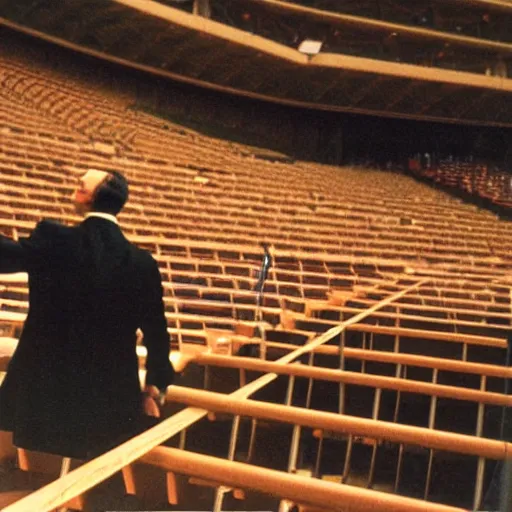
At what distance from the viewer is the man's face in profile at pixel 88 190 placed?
736mm

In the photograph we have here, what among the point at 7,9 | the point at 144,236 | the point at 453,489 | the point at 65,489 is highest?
the point at 7,9

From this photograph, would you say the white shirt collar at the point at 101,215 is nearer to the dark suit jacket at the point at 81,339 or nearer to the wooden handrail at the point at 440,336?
the dark suit jacket at the point at 81,339

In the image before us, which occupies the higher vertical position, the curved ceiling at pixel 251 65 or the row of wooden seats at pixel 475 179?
the curved ceiling at pixel 251 65

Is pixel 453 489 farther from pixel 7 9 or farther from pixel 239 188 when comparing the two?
pixel 7 9

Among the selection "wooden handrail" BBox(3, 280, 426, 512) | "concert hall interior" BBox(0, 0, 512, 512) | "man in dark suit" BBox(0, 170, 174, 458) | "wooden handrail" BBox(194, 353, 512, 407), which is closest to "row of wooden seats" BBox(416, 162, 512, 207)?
"concert hall interior" BBox(0, 0, 512, 512)

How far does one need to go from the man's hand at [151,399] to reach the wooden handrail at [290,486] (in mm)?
48

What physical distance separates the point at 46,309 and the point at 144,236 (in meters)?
1.28

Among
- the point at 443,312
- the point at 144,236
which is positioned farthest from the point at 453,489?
the point at 144,236

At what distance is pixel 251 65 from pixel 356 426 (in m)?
6.86

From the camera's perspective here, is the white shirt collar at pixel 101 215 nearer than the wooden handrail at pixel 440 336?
Yes

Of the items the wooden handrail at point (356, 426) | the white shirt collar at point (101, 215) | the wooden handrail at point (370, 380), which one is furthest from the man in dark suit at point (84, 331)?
the wooden handrail at point (370, 380)

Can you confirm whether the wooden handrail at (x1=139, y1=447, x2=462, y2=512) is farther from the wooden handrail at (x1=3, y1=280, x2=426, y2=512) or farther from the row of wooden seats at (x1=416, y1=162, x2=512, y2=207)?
the row of wooden seats at (x1=416, y1=162, x2=512, y2=207)

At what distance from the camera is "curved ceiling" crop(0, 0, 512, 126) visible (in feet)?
20.4

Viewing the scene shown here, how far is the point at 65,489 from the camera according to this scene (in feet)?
2.27
